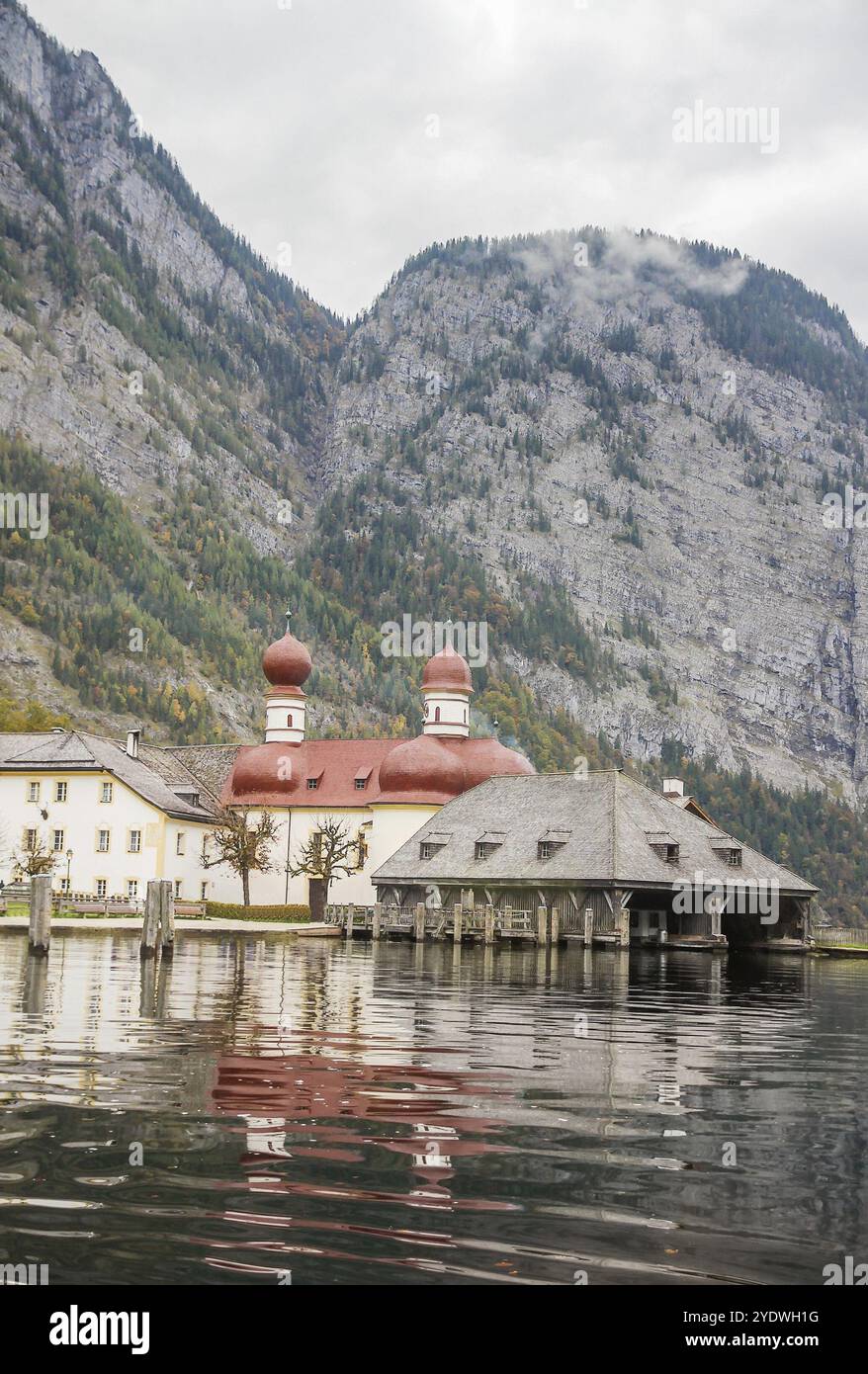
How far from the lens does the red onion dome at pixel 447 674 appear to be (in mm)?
94125

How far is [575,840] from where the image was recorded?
2758 inches

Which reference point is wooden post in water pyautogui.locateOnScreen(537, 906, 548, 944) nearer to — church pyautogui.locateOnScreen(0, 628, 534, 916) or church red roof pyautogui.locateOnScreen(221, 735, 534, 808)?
church pyautogui.locateOnScreen(0, 628, 534, 916)

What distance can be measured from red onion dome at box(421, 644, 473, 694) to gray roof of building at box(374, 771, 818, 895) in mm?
14984

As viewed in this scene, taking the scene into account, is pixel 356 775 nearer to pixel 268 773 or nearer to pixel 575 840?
pixel 268 773

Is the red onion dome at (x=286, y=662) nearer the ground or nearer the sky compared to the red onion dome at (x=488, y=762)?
nearer the sky

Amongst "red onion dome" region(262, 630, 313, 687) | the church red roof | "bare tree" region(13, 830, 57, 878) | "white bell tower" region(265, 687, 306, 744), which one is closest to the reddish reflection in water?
"bare tree" region(13, 830, 57, 878)

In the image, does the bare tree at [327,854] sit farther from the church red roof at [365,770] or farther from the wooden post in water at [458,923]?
the wooden post in water at [458,923]

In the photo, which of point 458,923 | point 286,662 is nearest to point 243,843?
point 286,662

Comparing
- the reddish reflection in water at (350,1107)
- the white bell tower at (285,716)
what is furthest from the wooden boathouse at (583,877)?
the reddish reflection in water at (350,1107)

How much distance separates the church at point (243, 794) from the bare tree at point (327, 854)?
0.91ft

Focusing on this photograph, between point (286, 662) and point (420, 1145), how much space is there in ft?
294

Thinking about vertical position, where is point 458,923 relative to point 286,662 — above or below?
below

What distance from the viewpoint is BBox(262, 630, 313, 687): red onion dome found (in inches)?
4011

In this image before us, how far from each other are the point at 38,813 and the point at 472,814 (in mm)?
26968
